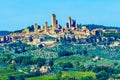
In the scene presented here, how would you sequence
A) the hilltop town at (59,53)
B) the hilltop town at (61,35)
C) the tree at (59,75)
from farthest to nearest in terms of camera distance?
the hilltop town at (61,35) → the hilltop town at (59,53) → the tree at (59,75)

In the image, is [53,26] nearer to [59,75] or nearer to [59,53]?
[59,53]

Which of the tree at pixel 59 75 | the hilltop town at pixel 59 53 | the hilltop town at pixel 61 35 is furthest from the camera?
the hilltop town at pixel 61 35

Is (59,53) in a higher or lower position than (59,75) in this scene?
higher

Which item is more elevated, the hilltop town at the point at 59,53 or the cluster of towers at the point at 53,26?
the cluster of towers at the point at 53,26

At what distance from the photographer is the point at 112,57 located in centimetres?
9375

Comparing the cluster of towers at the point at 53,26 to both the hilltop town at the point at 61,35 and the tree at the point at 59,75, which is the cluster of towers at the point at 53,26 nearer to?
the hilltop town at the point at 61,35

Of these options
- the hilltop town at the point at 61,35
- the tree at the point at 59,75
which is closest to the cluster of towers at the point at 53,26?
the hilltop town at the point at 61,35

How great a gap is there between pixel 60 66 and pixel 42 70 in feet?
11.6

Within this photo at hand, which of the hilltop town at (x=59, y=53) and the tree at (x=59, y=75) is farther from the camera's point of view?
the hilltop town at (x=59, y=53)

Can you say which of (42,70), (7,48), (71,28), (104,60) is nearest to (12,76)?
(42,70)

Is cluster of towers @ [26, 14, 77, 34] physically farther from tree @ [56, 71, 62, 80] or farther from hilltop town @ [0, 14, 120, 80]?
tree @ [56, 71, 62, 80]

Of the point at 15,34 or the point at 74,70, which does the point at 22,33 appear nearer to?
the point at 15,34

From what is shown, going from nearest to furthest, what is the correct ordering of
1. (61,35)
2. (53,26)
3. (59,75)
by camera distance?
(59,75) → (61,35) → (53,26)

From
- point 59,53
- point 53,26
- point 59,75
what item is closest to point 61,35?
point 53,26
